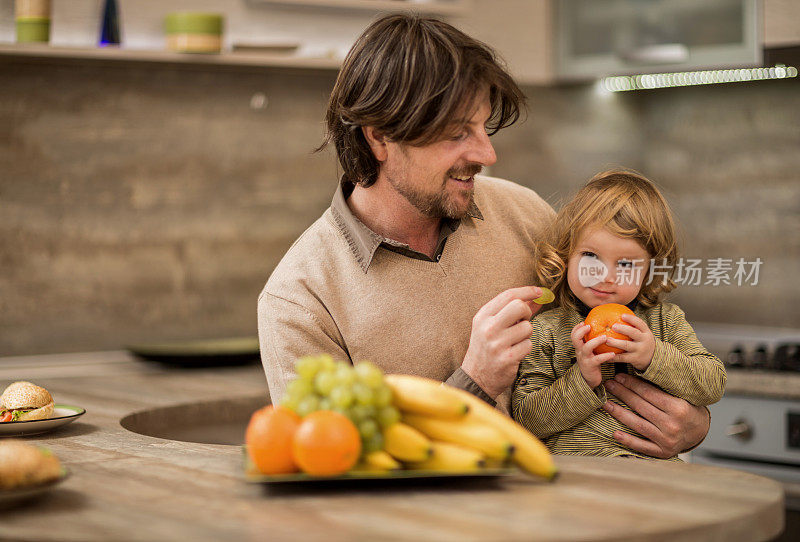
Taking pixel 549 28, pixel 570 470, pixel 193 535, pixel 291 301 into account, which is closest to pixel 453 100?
pixel 291 301

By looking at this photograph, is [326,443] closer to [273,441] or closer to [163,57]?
[273,441]

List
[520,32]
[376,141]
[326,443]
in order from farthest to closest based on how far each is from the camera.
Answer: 1. [520,32]
2. [376,141]
3. [326,443]

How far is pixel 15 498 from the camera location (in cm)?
138

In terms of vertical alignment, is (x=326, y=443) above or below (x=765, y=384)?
above

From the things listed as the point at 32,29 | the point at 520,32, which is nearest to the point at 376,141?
the point at 32,29

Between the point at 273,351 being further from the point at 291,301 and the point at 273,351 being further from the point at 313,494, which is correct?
the point at 313,494

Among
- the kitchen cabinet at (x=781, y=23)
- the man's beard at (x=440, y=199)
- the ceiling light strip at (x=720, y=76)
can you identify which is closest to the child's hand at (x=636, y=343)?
the man's beard at (x=440, y=199)

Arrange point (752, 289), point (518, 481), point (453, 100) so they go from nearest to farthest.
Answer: point (518, 481) → point (453, 100) → point (752, 289)

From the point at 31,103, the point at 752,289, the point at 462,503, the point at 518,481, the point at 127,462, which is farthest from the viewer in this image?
the point at 752,289

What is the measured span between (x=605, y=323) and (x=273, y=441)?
0.76 metres

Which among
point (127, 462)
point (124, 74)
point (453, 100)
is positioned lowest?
point (127, 462)

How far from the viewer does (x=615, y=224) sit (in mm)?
2016

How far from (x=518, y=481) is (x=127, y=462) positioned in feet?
2.23

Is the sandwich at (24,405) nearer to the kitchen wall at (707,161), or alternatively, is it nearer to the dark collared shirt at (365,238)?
the dark collared shirt at (365,238)
